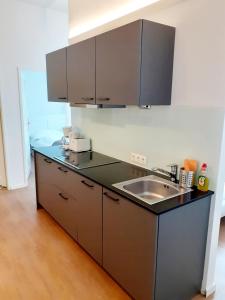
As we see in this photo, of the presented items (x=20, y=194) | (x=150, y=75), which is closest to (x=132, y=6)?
(x=150, y=75)

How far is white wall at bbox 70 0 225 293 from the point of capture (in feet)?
5.17

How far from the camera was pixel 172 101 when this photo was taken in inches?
74.5

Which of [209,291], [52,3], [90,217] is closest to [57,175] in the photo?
[90,217]

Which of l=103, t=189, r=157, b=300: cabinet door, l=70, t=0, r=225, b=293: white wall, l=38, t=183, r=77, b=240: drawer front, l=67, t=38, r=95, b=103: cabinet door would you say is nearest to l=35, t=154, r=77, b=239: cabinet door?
l=38, t=183, r=77, b=240: drawer front

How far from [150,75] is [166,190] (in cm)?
89

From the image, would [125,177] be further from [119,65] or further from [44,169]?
[44,169]

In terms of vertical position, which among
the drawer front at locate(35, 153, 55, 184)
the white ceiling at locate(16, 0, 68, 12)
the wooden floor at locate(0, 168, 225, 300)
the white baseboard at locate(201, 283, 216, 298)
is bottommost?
the wooden floor at locate(0, 168, 225, 300)

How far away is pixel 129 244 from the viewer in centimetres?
165

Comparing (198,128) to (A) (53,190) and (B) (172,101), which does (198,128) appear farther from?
(A) (53,190)

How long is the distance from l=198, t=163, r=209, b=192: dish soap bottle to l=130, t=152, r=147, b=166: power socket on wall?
0.62m

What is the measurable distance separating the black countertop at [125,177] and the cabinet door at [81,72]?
67 cm

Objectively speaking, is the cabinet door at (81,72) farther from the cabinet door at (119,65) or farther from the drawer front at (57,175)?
the drawer front at (57,175)

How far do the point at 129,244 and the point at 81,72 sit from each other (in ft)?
5.37

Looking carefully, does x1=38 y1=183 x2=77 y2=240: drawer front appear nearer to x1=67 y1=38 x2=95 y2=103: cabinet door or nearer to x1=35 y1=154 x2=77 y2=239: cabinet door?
x1=35 y1=154 x2=77 y2=239: cabinet door
